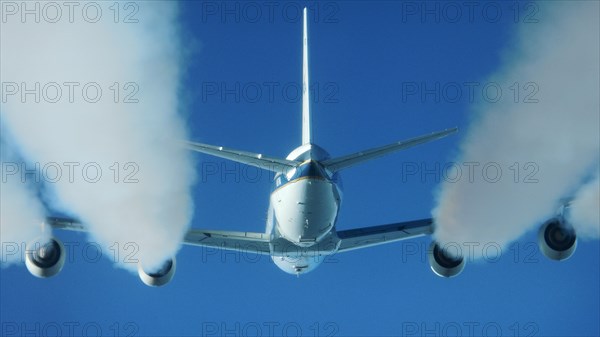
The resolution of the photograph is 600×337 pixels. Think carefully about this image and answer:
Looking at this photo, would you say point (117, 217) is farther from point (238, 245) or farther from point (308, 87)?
point (308, 87)

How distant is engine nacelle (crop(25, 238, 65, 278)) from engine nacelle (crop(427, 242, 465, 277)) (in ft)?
47.1

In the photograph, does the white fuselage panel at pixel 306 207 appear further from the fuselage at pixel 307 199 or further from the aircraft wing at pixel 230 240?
the aircraft wing at pixel 230 240

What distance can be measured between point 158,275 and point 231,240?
306 cm

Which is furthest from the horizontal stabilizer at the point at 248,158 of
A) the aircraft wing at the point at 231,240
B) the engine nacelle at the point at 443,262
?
the engine nacelle at the point at 443,262

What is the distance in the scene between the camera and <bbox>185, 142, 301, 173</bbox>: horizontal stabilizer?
31438 millimetres

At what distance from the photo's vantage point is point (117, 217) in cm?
3562

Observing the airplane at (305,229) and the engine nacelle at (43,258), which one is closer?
the airplane at (305,229)

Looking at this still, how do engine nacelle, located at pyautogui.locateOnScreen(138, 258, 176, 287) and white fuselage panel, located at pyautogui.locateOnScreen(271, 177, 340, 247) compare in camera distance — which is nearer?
white fuselage panel, located at pyautogui.locateOnScreen(271, 177, 340, 247)

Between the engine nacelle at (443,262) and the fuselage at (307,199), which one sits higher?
the engine nacelle at (443,262)

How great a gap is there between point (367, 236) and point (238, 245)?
500 cm

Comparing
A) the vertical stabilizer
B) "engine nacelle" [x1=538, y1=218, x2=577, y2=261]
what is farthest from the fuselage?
"engine nacelle" [x1=538, y1=218, x2=577, y2=261]

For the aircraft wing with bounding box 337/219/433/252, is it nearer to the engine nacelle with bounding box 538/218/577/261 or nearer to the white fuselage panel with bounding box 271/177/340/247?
the white fuselage panel with bounding box 271/177/340/247

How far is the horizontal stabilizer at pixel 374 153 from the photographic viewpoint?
32.3 m

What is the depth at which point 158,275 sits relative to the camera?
1521 inches
